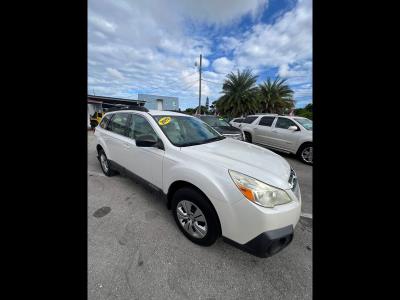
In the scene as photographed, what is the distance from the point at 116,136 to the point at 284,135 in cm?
537

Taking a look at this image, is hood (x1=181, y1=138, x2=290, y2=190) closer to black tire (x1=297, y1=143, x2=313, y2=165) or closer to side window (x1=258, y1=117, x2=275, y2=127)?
black tire (x1=297, y1=143, x2=313, y2=165)

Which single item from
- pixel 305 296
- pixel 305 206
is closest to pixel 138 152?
pixel 305 296

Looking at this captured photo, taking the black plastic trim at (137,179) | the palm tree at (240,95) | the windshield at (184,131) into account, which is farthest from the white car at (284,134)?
the palm tree at (240,95)

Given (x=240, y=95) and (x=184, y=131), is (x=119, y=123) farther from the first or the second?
(x=240, y=95)

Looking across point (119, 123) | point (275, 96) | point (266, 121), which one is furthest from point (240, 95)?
point (119, 123)

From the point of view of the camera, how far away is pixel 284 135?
614 centimetres

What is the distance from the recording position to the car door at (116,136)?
129 inches

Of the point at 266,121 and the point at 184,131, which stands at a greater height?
the point at 266,121

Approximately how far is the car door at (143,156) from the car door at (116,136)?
21 centimetres

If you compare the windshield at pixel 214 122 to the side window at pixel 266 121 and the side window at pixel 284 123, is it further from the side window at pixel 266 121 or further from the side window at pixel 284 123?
the side window at pixel 284 123

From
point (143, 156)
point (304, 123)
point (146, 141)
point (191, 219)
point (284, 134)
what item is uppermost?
point (304, 123)

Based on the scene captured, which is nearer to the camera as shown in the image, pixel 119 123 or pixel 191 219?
pixel 191 219
